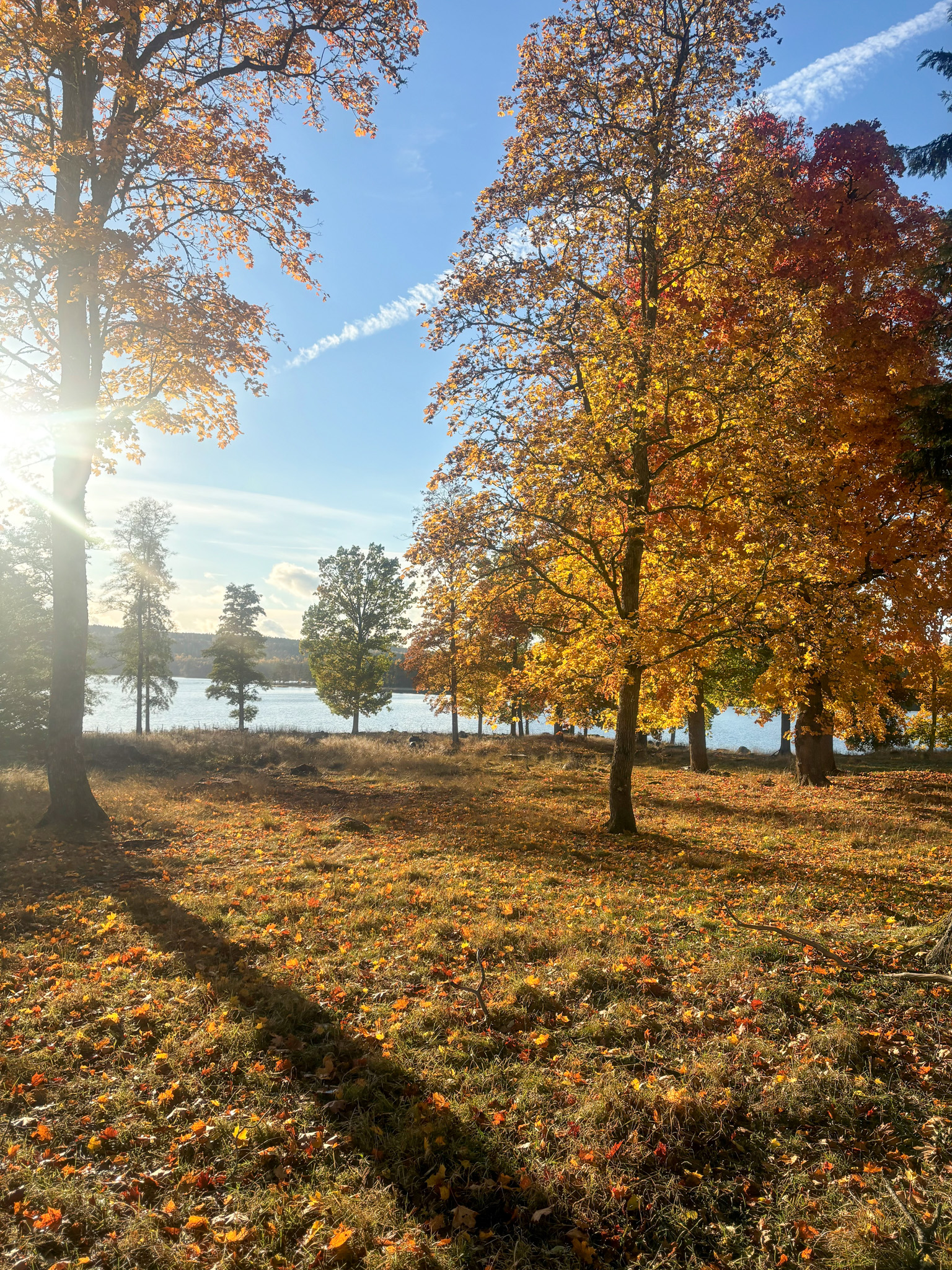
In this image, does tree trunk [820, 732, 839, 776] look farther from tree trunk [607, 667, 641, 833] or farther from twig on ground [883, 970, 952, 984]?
twig on ground [883, 970, 952, 984]

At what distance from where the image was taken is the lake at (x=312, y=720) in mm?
55062

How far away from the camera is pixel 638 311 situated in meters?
11.5

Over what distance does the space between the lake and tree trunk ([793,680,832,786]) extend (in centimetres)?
2619

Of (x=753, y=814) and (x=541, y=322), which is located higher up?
(x=541, y=322)

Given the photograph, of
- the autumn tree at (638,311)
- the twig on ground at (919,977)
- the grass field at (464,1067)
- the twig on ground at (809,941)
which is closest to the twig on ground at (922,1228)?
the grass field at (464,1067)

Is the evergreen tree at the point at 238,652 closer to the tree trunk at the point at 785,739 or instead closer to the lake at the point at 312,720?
the lake at the point at 312,720

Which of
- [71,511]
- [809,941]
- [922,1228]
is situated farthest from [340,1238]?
[71,511]

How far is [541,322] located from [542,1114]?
11.1m

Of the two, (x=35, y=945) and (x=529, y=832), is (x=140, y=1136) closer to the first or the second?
(x=35, y=945)

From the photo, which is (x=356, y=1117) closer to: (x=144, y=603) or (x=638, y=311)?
(x=638, y=311)

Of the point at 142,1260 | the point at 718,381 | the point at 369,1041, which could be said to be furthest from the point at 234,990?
the point at 718,381

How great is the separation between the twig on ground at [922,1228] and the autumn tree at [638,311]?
784cm

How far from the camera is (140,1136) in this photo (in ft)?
11.7

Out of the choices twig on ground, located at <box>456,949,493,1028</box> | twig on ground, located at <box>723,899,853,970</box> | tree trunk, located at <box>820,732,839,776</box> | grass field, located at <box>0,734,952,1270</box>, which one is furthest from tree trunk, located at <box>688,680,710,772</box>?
twig on ground, located at <box>456,949,493,1028</box>
